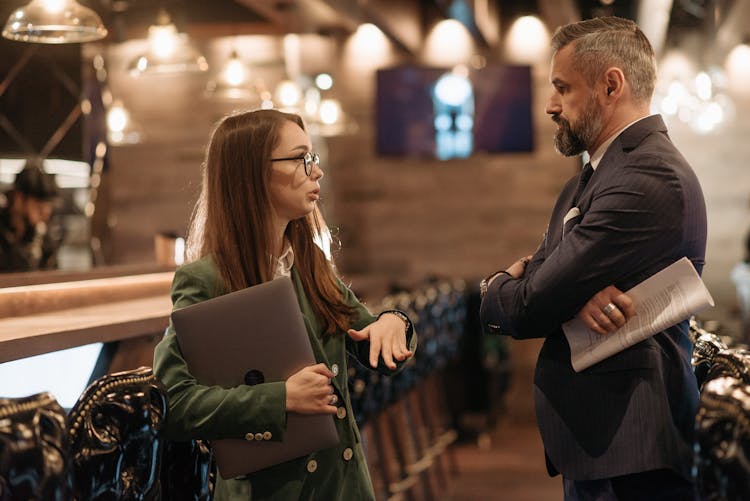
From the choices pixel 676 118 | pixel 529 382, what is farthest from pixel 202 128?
pixel 676 118

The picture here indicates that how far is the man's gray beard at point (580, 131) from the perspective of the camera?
2.09 meters

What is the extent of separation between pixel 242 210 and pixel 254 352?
0.92 feet

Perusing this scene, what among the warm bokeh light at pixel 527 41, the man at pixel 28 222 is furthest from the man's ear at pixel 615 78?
the warm bokeh light at pixel 527 41

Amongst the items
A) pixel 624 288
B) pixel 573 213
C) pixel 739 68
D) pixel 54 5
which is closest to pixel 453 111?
pixel 739 68

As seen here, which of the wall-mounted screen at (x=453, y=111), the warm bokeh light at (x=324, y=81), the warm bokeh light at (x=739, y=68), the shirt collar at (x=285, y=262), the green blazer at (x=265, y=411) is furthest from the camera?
the warm bokeh light at (x=739, y=68)

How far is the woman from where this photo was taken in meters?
1.88

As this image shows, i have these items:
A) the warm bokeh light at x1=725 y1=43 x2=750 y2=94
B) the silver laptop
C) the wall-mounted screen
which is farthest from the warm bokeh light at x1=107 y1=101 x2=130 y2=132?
the silver laptop

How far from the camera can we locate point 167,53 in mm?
5383

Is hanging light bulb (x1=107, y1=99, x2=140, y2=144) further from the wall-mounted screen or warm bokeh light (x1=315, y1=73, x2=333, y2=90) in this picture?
the wall-mounted screen

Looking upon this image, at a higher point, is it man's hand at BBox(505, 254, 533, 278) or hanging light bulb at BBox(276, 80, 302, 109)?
hanging light bulb at BBox(276, 80, 302, 109)

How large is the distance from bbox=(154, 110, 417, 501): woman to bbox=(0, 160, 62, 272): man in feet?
14.1

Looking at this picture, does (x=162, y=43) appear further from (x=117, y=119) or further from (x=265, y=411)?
(x=265, y=411)

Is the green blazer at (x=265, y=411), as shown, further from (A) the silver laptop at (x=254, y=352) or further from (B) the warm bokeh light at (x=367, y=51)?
(B) the warm bokeh light at (x=367, y=51)

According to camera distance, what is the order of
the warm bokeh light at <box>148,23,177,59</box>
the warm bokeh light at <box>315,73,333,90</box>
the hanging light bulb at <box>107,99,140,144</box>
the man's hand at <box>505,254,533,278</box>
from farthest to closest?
the warm bokeh light at <box>315,73,333,90</box>
the hanging light bulb at <box>107,99,140,144</box>
the warm bokeh light at <box>148,23,177,59</box>
the man's hand at <box>505,254,533,278</box>
